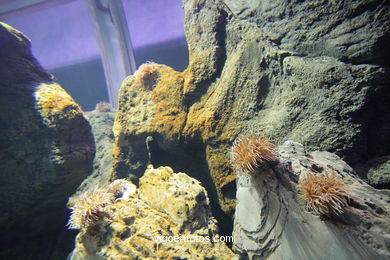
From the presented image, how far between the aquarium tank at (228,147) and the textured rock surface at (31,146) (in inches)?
0.9

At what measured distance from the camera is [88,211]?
94.7 inches

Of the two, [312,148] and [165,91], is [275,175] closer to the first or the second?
[312,148]

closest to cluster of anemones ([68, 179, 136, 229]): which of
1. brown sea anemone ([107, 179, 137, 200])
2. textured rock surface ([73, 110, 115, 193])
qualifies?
brown sea anemone ([107, 179, 137, 200])

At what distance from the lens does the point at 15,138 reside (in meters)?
3.78

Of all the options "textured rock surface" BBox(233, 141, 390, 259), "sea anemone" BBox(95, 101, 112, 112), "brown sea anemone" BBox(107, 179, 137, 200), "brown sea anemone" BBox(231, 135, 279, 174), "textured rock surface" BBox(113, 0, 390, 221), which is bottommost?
"textured rock surface" BBox(233, 141, 390, 259)

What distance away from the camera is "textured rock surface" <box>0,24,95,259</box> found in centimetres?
373

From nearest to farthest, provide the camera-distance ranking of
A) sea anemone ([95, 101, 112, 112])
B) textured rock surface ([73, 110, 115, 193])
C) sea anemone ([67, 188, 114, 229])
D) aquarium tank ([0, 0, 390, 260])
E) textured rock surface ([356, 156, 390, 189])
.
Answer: aquarium tank ([0, 0, 390, 260]), textured rock surface ([356, 156, 390, 189]), sea anemone ([67, 188, 114, 229]), textured rock surface ([73, 110, 115, 193]), sea anemone ([95, 101, 112, 112])

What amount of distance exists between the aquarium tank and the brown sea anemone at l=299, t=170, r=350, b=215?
0.01m

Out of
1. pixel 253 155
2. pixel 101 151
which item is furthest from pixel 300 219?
pixel 101 151

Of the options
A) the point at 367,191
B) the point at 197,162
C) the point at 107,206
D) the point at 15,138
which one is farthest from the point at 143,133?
the point at 367,191

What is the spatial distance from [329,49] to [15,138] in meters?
5.63

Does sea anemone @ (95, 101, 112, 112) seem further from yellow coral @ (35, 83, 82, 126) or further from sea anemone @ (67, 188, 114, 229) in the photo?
sea anemone @ (67, 188, 114, 229)

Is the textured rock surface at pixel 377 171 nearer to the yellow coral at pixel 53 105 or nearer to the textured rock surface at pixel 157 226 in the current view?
the textured rock surface at pixel 157 226

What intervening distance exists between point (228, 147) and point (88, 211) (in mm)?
2194
